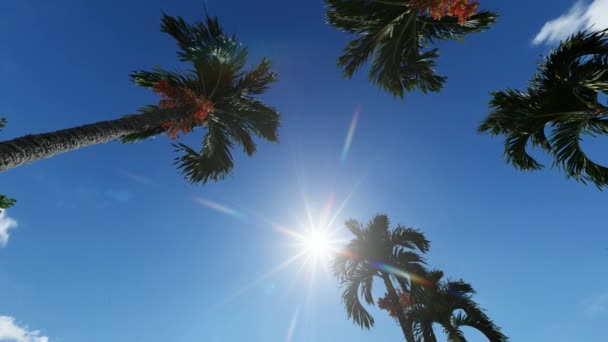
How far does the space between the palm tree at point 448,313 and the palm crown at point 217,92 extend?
8275 mm

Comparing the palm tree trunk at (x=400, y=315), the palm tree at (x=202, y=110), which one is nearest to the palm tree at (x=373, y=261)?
the palm tree trunk at (x=400, y=315)

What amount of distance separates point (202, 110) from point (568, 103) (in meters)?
8.61

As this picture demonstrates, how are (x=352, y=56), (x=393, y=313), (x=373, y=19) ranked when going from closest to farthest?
(x=373, y=19) → (x=352, y=56) → (x=393, y=313)

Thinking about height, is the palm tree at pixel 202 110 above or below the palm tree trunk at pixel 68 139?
above

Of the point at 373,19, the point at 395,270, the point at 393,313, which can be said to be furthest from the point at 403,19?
the point at 393,313

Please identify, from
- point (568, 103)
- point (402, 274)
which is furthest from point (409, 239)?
point (568, 103)

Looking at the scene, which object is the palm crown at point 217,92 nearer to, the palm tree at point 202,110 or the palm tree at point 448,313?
the palm tree at point 202,110

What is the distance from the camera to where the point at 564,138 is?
658 cm

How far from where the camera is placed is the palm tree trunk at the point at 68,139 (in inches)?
142

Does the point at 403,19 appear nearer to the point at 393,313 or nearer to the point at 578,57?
the point at 578,57

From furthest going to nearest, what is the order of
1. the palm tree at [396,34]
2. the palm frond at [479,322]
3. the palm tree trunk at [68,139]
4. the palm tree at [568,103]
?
1. the palm frond at [479,322]
2. the palm tree at [396,34]
3. the palm tree at [568,103]
4. the palm tree trunk at [68,139]

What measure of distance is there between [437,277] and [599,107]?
817 cm

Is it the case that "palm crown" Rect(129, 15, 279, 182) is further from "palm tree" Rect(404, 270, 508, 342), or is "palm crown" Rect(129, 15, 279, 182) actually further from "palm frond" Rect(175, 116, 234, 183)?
"palm tree" Rect(404, 270, 508, 342)

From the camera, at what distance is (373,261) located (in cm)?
1262
